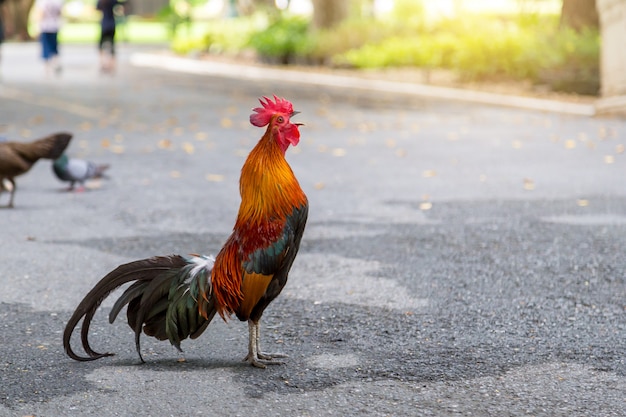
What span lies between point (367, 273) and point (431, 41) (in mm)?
18817

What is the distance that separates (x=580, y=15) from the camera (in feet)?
74.2

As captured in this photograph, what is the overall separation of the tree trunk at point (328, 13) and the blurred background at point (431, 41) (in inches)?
1.2

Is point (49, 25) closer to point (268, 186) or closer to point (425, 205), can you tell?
point (425, 205)

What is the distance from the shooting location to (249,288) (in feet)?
16.1

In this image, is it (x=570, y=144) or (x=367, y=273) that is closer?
(x=367, y=273)

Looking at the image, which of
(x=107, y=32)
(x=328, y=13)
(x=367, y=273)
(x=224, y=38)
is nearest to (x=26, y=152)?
(x=367, y=273)

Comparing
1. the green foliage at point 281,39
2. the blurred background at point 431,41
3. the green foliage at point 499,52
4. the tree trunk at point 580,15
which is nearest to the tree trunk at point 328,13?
the blurred background at point 431,41

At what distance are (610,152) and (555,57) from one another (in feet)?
24.6

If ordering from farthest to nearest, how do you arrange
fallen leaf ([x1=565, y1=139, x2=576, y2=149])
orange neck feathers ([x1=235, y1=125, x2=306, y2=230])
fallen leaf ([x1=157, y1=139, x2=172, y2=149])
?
fallen leaf ([x1=157, y1=139, x2=172, y2=149])
fallen leaf ([x1=565, y1=139, x2=576, y2=149])
orange neck feathers ([x1=235, y1=125, x2=306, y2=230])

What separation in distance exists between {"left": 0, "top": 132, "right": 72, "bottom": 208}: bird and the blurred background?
1300 cm

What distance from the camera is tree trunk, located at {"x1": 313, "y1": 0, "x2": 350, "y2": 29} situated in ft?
103

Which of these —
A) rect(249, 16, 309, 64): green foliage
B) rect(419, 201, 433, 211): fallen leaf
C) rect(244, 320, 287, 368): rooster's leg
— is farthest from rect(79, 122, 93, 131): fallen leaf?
rect(249, 16, 309, 64): green foliage

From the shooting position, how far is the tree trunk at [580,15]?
22.5m

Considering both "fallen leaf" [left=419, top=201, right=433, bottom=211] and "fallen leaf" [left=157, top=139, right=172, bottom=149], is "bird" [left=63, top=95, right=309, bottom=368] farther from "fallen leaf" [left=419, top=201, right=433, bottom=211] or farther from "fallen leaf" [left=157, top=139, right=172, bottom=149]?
"fallen leaf" [left=157, top=139, right=172, bottom=149]
